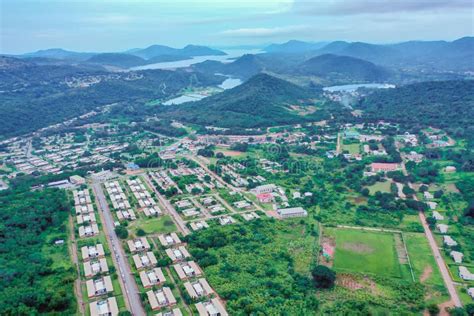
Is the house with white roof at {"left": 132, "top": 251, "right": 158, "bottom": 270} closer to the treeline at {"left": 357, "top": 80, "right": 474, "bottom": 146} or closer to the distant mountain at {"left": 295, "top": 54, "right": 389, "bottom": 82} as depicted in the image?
the treeline at {"left": 357, "top": 80, "right": 474, "bottom": 146}

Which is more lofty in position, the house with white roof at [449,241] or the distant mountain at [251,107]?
the distant mountain at [251,107]

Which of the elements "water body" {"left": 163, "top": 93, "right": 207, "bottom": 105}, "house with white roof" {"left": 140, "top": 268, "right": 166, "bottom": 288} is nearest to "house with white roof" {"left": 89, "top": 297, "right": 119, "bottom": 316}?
"house with white roof" {"left": 140, "top": 268, "right": 166, "bottom": 288}

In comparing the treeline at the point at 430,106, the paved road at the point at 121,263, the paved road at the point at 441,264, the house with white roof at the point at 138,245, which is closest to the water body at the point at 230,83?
the treeline at the point at 430,106

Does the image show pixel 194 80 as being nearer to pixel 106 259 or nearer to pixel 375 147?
pixel 375 147

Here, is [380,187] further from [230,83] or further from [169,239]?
[230,83]

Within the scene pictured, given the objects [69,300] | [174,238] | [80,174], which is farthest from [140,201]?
[69,300]

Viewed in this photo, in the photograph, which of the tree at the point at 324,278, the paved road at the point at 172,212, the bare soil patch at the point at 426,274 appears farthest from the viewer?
the paved road at the point at 172,212

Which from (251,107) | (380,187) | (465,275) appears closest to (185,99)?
(251,107)

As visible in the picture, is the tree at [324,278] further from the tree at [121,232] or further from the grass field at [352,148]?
the grass field at [352,148]
